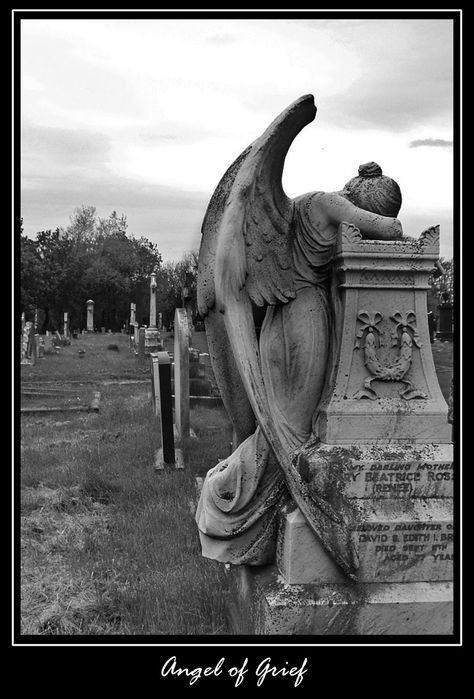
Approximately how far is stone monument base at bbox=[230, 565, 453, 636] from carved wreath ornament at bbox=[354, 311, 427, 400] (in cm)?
85

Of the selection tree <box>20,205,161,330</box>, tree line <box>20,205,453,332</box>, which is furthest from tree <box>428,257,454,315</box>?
tree <box>20,205,161,330</box>

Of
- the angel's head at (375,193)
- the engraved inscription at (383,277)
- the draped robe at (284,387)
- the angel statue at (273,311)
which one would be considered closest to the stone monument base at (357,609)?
the angel statue at (273,311)

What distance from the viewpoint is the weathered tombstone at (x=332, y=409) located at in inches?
116

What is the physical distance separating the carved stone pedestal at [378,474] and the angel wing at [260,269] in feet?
0.21

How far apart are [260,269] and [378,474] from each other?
3.50ft

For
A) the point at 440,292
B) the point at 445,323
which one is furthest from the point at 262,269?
the point at 440,292

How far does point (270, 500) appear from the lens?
3.21 m

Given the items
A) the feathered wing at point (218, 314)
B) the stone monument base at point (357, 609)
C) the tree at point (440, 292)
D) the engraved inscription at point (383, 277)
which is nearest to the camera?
the stone monument base at point (357, 609)

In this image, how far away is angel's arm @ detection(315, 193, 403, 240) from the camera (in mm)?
3033

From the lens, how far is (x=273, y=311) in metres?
3.22

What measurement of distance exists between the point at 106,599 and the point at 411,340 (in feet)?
7.99

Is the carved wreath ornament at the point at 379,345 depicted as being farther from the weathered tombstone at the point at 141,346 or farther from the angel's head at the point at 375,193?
the weathered tombstone at the point at 141,346

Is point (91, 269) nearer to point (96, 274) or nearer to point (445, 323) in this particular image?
point (96, 274)
